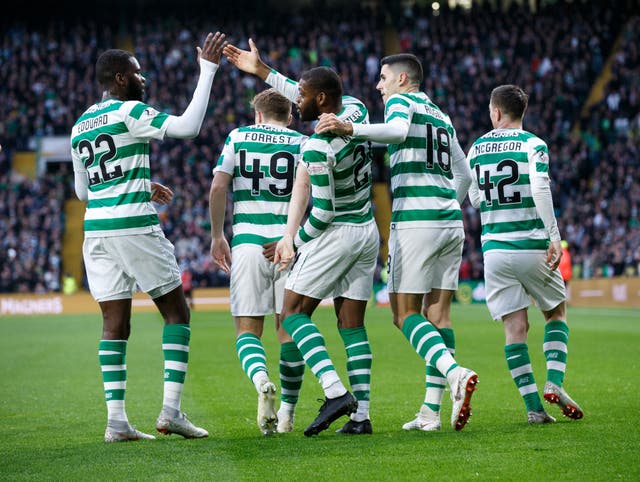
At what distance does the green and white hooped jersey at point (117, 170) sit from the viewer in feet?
23.4

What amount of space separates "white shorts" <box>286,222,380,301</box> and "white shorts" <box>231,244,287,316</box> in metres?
0.45

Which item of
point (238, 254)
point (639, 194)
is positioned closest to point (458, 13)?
point (639, 194)

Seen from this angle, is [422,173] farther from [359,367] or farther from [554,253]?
[359,367]

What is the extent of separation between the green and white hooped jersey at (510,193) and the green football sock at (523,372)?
76cm

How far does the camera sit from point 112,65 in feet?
23.6

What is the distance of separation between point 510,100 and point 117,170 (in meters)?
3.04

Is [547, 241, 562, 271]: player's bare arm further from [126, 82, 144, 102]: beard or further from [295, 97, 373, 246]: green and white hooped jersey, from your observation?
[126, 82, 144, 102]: beard

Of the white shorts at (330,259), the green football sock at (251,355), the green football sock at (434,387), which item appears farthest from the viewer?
the green football sock at (434,387)

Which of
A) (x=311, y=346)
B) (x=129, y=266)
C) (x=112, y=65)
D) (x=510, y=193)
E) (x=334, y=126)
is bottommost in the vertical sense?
(x=311, y=346)

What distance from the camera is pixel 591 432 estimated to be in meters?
6.93

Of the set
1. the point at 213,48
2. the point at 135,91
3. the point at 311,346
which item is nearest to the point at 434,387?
the point at 311,346

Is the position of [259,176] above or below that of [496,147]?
below

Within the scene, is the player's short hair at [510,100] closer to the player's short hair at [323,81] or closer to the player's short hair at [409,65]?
the player's short hair at [409,65]

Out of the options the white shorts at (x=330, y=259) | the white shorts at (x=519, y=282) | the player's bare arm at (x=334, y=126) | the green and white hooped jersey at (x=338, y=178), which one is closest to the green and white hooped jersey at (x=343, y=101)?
the green and white hooped jersey at (x=338, y=178)
